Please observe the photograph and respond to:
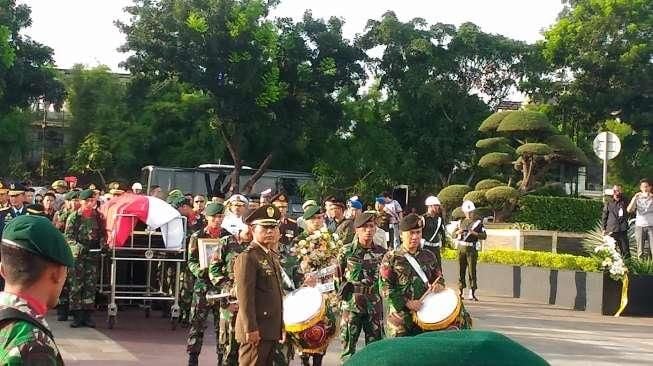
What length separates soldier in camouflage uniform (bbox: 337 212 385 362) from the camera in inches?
373

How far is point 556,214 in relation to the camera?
83.4 feet

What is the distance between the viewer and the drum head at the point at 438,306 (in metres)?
8.03

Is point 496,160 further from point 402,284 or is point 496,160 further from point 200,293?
point 402,284

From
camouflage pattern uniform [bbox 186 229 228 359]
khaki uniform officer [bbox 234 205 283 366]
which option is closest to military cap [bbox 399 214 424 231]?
khaki uniform officer [bbox 234 205 283 366]

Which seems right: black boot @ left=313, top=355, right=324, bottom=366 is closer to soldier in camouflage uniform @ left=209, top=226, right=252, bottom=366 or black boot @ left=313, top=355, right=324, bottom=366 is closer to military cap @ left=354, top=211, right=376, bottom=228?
soldier in camouflage uniform @ left=209, top=226, right=252, bottom=366

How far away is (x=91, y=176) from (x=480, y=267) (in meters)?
27.1

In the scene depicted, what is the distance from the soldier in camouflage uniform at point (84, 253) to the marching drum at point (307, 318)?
5.41 meters

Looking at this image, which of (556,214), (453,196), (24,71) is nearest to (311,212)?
(556,214)

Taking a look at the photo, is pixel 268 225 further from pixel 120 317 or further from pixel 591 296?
pixel 591 296

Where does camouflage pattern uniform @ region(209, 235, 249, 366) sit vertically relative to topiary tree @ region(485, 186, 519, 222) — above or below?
below

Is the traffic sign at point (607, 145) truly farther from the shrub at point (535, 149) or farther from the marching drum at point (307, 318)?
the marching drum at point (307, 318)

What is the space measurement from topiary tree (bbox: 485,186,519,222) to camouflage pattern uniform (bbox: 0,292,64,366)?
75.6 ft

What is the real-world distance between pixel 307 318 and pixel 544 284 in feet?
36.3

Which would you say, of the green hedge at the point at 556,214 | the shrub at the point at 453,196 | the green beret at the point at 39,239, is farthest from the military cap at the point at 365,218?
the shrub at the point at 453,196
